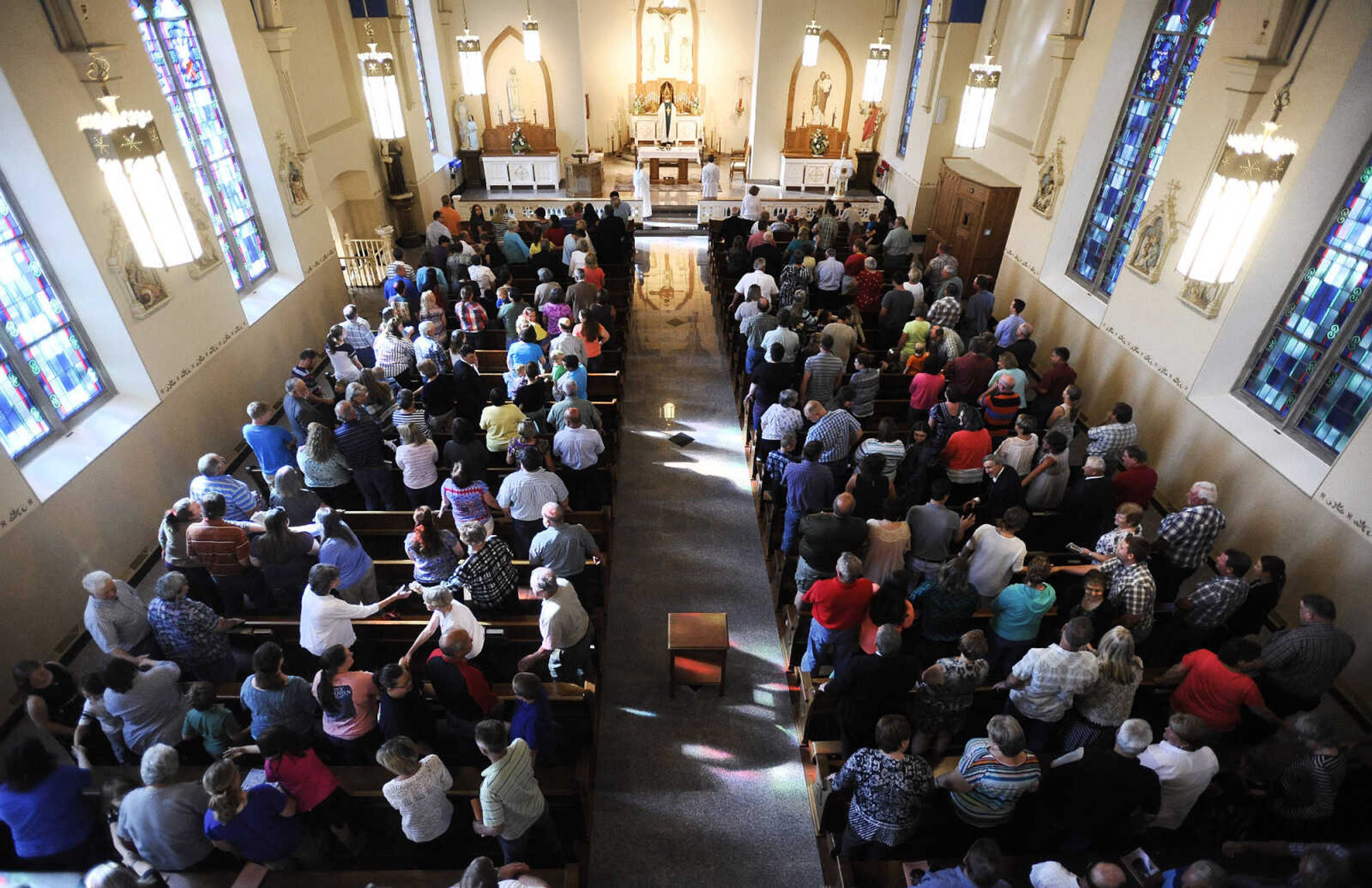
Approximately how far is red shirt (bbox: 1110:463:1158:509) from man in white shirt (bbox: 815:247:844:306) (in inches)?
187

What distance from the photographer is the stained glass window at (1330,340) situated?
5473 millimetres

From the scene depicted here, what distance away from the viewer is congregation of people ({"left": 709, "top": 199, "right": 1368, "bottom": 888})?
3.40 metres

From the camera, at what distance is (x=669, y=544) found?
6.55 meters

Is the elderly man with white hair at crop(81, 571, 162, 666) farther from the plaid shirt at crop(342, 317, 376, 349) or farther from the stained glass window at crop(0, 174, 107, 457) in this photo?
the plaid shirt at crop(342, 317, 376, 349)

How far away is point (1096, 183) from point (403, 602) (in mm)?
9797

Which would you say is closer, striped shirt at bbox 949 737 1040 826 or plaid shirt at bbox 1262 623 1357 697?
striped shirt at bbox 949 737 1040 826

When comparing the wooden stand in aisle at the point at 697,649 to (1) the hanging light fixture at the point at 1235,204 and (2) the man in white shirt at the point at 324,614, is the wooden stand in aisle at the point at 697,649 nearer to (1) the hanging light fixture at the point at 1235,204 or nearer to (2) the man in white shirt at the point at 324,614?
(2) the man in white shirt at the point at 324,614

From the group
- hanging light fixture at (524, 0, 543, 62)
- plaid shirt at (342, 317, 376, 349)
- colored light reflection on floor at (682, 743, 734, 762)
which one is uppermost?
hanging light fixture at (524, 0, 543, 62)

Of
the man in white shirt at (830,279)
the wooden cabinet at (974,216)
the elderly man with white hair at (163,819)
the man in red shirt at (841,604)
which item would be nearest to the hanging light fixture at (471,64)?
the man in white shirt at (830,279)

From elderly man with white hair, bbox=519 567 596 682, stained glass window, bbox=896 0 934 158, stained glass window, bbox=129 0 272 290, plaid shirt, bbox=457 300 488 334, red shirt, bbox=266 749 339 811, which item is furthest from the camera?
stained glass window, bbox=896 0 934 158

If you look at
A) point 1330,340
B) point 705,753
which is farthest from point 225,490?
point 1330,340

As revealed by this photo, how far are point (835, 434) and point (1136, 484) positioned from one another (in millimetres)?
2431

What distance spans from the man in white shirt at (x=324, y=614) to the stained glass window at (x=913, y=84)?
15.0m

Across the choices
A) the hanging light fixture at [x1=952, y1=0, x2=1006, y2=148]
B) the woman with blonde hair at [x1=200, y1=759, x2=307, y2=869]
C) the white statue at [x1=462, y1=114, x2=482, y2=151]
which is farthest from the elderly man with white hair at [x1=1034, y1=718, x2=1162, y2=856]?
the white statue at [x1=462, y1=114, x2=482, y2=151]
